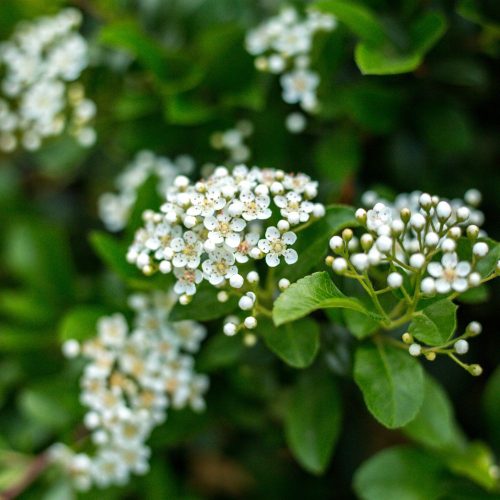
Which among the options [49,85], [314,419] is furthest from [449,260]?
[49,85]

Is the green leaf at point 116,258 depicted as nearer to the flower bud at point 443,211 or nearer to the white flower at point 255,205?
the white flower at point 255,205

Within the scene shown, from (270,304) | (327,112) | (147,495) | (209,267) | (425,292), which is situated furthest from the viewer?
(147,495)

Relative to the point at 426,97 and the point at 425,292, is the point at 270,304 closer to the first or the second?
the point at 425,292

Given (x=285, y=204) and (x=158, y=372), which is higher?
(x=285, y=204)

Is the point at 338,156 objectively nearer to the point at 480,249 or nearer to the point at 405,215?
the point at 405,215

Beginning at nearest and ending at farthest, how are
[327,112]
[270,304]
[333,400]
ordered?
[270,304], [333,400], [327,112]

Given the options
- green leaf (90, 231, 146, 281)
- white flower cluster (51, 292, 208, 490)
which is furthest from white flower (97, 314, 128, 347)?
green leaf (90, 231, 146, 281)

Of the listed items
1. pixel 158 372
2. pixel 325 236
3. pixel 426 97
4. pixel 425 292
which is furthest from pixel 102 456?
pixel 426 97

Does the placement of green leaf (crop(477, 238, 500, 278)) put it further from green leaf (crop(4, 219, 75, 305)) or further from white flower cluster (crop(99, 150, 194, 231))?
green leaf (crop(4, 219, 75, 305))
